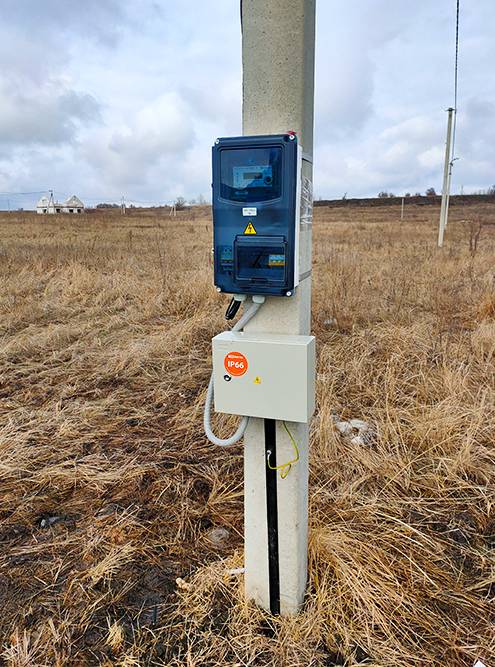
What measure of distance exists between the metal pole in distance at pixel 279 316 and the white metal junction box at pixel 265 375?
2.6 inches

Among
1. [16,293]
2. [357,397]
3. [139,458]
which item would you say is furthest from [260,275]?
[16,293]

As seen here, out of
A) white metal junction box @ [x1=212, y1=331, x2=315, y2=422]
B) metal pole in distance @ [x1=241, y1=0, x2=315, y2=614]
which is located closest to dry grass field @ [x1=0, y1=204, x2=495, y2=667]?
metal pole in distance @ [x1=241, y1=0, x2=315, y2=614]

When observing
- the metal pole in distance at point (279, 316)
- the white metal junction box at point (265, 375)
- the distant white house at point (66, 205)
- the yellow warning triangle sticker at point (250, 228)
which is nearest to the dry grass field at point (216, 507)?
the metal pole in distance at point (279, 316)

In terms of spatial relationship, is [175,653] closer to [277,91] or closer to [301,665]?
[301,665]

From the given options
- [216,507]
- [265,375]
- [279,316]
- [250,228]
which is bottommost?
[216,507]

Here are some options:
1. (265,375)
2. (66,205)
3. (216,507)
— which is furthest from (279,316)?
(66,205)

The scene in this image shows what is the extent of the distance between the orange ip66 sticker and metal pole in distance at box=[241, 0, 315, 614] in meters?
0.09

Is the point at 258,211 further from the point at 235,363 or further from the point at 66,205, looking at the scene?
the point at 66,205

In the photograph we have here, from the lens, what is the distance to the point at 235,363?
1.29 metres

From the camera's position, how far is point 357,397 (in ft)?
9.98

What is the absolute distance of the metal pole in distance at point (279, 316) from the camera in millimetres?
1138

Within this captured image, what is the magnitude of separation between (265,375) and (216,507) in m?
1.10

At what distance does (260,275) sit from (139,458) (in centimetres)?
165

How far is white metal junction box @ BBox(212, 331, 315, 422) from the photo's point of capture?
1227mm
